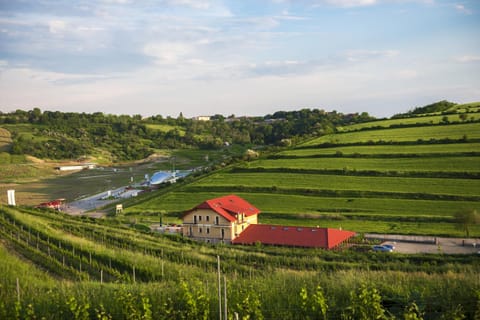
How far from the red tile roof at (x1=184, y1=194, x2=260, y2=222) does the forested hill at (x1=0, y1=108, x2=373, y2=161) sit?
65.1 m

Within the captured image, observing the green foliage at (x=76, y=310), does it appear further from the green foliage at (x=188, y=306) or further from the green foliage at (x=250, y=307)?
the green foliage at (x=250, y=307)

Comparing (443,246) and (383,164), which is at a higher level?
(383,164)

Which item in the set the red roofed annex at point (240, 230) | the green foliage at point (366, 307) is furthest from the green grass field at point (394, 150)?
the green foliage at point (366, 307)

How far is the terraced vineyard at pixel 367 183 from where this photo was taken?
4522cm

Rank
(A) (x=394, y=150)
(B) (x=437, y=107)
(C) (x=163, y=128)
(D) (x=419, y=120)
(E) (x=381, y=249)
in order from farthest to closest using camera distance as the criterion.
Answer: (C) (x=163, y=128), (B) (x=437, y=107), (D) (x=419, y=120), (A) (x=394, y=150), (E) (x=381, y=249)

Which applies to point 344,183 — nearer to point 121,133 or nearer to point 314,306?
point 314,306

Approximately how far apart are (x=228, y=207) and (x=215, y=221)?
6.69ft

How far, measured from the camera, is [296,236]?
36.3 m

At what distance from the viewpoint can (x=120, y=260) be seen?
23.5 m

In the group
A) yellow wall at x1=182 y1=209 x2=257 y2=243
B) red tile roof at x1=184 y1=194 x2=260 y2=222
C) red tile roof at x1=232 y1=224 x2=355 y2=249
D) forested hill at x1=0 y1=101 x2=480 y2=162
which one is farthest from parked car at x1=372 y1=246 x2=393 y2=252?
forested hill at x1=0 y1=101 x2=480 y2=162

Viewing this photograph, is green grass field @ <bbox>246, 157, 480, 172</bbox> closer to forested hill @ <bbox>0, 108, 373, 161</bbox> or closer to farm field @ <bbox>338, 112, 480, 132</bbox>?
farm field @ <bbox>338, 112, 480, 132</bbox>

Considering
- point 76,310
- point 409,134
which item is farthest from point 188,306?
point 409,134

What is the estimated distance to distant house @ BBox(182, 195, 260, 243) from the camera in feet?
134

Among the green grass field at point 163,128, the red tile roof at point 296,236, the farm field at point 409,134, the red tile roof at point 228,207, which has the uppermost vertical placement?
the green grass field at point 163,128
